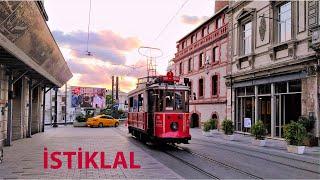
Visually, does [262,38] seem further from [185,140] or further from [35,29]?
[35,29]

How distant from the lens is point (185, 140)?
2011 cm

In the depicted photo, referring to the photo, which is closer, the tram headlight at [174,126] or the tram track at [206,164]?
the tram track at [206,164]

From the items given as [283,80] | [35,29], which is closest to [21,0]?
[35,29]

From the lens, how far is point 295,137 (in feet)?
64.0

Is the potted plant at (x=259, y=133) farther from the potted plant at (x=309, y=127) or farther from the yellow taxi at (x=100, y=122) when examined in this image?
the yellow taxi at (x=100, y=122)

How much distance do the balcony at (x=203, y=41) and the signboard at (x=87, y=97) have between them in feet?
96.1

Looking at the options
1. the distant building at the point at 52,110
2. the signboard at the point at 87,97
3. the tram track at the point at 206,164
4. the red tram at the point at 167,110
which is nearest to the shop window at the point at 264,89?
the red tram at the point at 167,110

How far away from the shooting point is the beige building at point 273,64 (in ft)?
76.8

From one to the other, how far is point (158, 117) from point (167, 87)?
59.1 inches

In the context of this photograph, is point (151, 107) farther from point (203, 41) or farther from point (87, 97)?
point (87, 97)

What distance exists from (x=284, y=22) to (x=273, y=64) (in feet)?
8.88

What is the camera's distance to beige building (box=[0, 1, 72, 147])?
14523 millimetres

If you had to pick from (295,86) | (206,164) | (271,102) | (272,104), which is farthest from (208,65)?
(206,164)

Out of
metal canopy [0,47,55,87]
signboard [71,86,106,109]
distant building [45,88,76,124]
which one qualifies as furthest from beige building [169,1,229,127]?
signboard [71,86,106,109]
